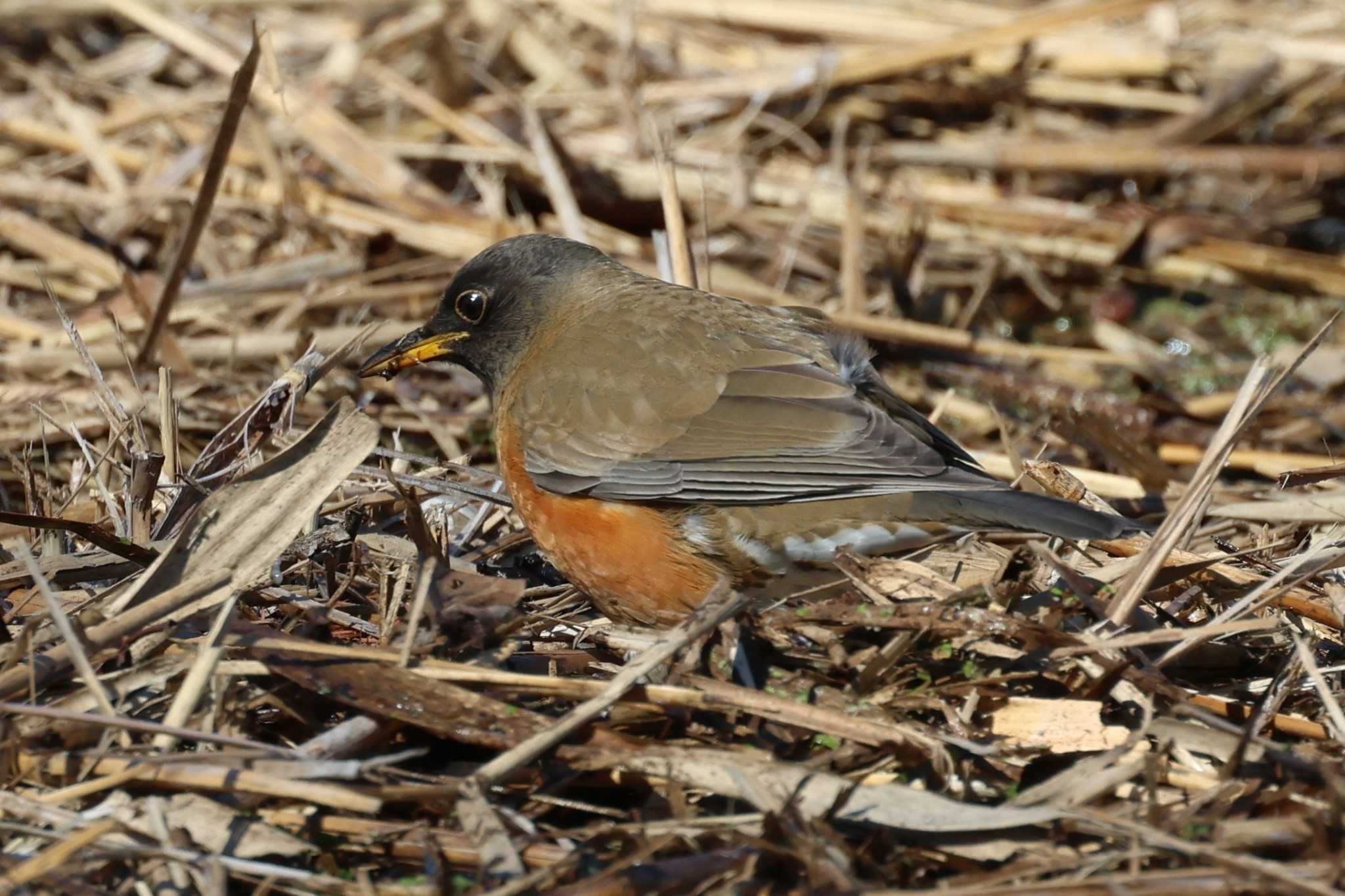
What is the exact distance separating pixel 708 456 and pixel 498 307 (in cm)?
122

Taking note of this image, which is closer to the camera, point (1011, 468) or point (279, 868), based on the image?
point (279, 868)

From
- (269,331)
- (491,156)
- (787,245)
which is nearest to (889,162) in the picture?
(787,245)

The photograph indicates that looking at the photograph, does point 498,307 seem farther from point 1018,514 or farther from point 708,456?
point 1018,514

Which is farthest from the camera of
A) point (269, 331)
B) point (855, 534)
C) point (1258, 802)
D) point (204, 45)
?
point (204, 45)

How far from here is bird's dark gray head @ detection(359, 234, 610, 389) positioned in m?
4.84

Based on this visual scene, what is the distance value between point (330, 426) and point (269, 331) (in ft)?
7.54

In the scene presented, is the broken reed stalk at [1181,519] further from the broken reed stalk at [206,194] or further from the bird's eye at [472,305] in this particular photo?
the broken reed stalk at [206,194]

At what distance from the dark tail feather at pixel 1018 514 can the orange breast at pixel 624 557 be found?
26.1 inches

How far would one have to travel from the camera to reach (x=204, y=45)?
23.5 ft

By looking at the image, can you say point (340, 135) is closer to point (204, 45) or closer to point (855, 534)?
point (204, 45)

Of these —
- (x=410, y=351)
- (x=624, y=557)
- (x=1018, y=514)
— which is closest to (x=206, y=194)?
(x=410, y=351)

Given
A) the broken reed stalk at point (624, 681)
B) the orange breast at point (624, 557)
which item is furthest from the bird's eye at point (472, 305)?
the broken reed stalk at point (624, 681)

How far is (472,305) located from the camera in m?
4.86

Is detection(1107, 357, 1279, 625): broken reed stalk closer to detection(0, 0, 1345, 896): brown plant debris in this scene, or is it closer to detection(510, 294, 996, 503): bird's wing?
detection(0, 0, 1345, 896): brown plant debris
